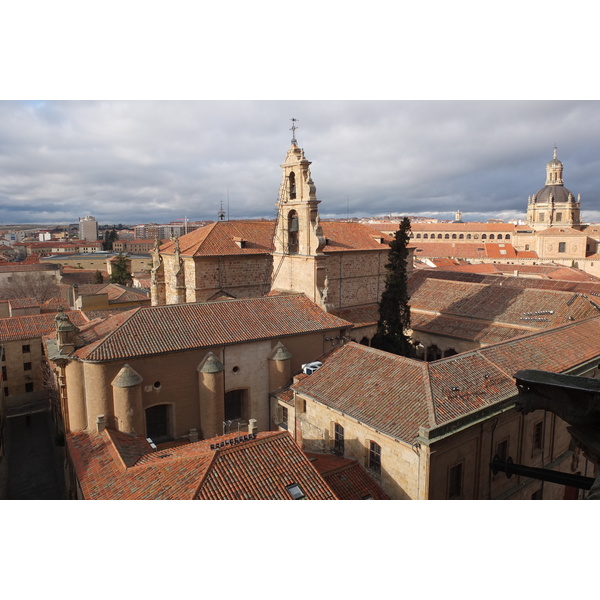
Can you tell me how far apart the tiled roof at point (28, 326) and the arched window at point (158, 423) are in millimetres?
13437

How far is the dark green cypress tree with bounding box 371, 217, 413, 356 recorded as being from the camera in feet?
78.5

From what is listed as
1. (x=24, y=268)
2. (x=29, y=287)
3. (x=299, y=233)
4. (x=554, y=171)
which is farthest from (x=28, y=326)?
(x=554, y=171)

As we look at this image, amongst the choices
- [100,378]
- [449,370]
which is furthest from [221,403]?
[449,370]

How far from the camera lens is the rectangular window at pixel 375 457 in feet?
46.8

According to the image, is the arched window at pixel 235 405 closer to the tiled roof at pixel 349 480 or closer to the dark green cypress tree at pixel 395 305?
the tiled roof at pixel 349 480

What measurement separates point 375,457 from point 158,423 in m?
8.48

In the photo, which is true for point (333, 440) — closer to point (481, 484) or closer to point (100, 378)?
point (481, 484)

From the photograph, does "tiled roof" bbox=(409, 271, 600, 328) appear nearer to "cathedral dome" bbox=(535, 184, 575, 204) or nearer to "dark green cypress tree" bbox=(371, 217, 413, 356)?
"dark green cypress tree" bbox=(371, 217, 413, 356)

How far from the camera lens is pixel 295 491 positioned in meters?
11.4

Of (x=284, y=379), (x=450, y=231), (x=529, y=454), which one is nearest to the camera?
(x=529, y=454)

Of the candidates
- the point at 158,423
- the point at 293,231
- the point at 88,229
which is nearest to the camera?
the point at 158,423

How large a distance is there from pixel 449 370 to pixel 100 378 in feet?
39.4

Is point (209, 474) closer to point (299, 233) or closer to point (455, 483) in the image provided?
point (455, 483)

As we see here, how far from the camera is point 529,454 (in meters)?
16.6
